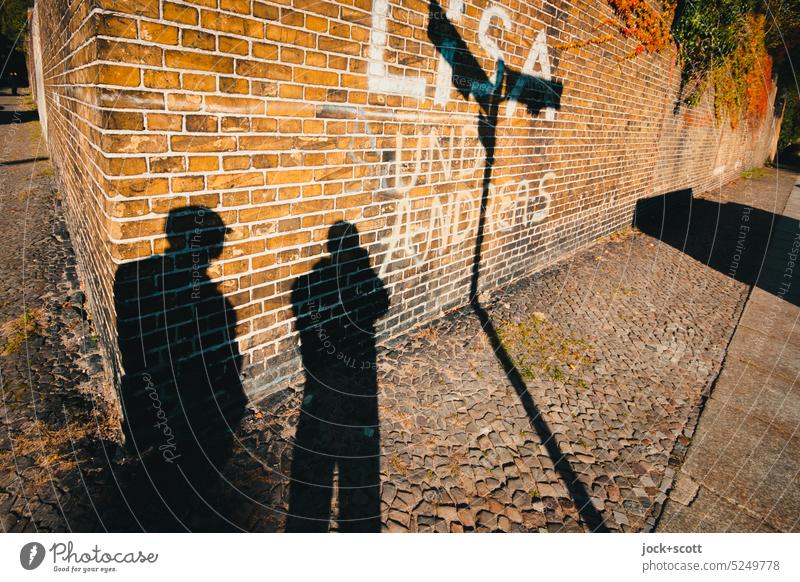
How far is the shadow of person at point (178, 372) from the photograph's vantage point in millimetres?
2158

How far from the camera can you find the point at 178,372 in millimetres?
2453

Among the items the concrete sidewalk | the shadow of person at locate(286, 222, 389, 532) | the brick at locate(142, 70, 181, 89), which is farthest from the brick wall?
the concrete sidewalk

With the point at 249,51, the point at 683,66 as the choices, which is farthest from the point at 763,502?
the point at 683,66

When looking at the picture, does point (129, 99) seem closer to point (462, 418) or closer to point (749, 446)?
point (462, 418)

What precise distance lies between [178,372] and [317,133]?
5.44ft

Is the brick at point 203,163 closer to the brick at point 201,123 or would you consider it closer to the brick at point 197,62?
the brick at point 201,123

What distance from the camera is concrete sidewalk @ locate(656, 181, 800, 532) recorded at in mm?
2436

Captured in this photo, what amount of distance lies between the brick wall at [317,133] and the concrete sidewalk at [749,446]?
7.76 ft

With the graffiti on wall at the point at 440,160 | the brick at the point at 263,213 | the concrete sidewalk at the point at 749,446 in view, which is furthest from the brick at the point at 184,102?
the concrete sidewalk at the point at 749,446

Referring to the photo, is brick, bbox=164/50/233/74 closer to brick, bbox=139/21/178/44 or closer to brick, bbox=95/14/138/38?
brick, bbox=139/21/178/44

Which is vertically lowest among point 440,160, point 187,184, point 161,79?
point 187,184

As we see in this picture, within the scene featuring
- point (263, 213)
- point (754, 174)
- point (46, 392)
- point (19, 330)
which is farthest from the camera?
point (754, 174)

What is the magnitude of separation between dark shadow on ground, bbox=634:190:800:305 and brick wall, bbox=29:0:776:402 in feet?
11.9

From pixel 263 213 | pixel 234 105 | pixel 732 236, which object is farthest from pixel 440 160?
pixel 732 236
